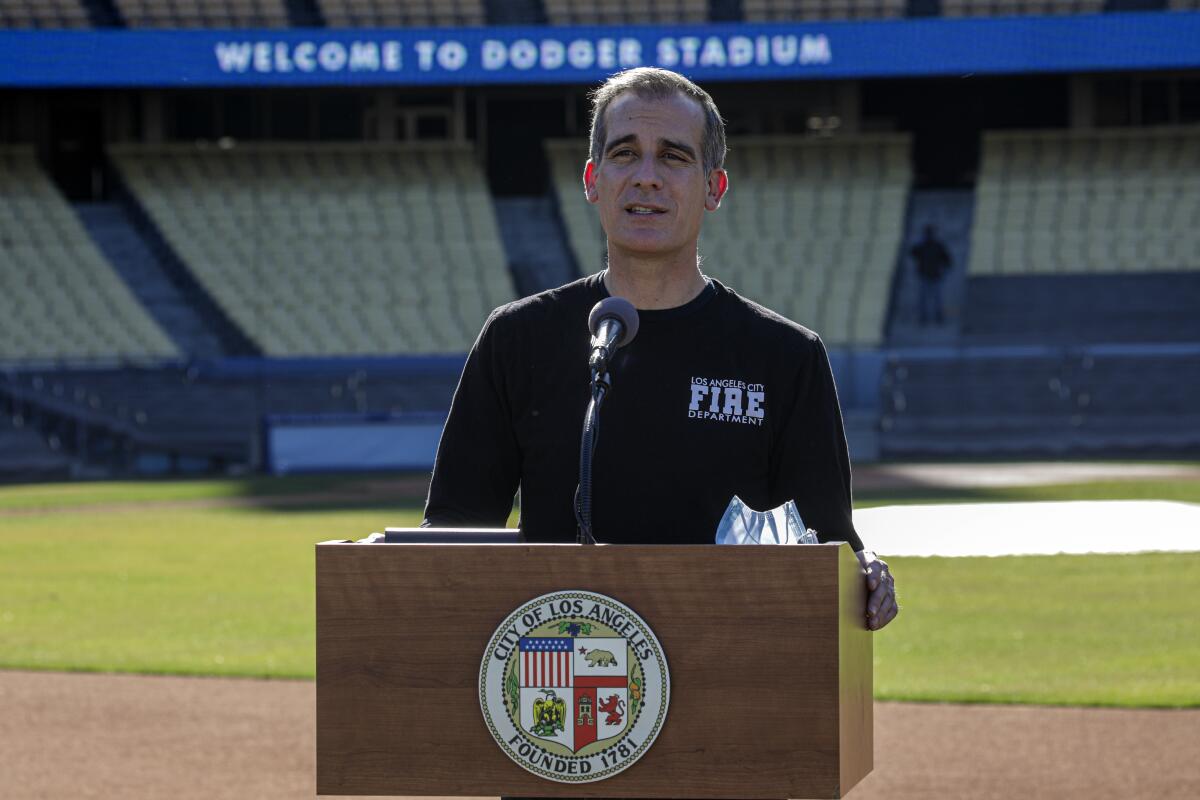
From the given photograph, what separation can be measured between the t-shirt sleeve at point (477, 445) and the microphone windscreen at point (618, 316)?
0.48m

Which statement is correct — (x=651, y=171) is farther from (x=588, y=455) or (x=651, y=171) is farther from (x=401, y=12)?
(x=401, y=12)

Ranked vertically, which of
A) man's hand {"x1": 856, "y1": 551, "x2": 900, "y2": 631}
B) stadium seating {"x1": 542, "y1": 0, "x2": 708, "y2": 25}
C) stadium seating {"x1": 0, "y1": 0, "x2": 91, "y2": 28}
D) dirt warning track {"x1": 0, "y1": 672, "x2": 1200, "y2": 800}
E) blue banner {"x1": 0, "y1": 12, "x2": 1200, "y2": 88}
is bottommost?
dirt warning track {"x1": 0, "y1": 672, "x2": 1200, "y2": 800}

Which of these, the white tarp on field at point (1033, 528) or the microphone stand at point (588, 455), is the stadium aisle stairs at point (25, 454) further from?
the microphone stand at point (588, 455)

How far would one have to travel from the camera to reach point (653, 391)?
329cm

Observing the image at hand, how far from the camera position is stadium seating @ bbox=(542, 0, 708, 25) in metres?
36.9

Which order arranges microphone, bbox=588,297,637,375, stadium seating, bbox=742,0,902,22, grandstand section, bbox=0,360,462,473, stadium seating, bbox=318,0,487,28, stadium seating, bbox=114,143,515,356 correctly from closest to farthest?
microphone, bbox=588,297,637,375 → grandstand section, bbox=0,360,462,473 → stadium seating, bbox=114,143,515,356 → stadium seating, bbox=318,0,487,28 → stadium seating, bbox=742,0,902,22

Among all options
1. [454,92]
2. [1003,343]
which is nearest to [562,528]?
[1003,343]

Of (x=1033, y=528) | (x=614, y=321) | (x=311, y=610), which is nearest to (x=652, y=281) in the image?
(x=614, y=321)

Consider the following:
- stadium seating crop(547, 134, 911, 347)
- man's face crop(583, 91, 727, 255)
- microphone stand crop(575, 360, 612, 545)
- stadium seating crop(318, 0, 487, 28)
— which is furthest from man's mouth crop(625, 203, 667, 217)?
stadium seating crop(318, 0, 487, 28)

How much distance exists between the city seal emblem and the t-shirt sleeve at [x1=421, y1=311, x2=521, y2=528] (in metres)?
0.79

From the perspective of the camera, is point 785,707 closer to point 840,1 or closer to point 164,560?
point 164,560

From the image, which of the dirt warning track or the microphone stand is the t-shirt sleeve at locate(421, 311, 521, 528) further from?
the dirt warning track

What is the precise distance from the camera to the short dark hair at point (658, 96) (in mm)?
3303

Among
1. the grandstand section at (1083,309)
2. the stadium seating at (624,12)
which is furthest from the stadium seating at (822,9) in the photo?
the grandstand section at (1083,309)
